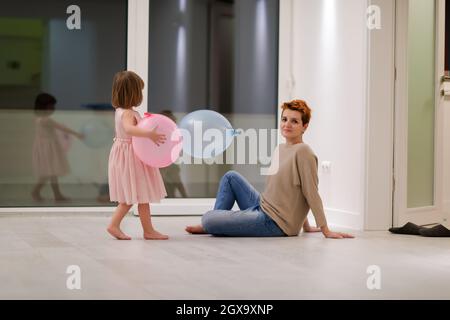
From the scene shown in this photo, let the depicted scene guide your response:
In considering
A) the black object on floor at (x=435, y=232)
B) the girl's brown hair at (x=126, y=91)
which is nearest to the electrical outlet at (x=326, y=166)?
the black object on floor at (x=435, y=232)

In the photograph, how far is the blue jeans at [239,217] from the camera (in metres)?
4.30

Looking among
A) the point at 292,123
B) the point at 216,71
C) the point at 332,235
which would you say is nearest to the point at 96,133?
the point at 216,71

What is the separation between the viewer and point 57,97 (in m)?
5.71

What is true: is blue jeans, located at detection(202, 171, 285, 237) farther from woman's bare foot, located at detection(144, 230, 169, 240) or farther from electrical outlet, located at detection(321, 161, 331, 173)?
electrical outlet, located at detection(321, 161, 331, 173)

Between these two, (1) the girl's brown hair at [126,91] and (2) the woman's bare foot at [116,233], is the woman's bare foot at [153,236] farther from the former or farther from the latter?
(1) the girl's brown hair at [126,91]

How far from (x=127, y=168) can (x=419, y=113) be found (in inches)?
82.7

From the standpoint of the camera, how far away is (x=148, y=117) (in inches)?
158

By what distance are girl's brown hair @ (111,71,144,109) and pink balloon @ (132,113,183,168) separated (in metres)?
0.17

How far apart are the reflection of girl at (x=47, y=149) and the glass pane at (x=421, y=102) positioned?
2.35 meters

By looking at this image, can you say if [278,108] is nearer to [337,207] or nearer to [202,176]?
[202,176]

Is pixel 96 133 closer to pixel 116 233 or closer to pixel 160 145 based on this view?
pixel 116 233

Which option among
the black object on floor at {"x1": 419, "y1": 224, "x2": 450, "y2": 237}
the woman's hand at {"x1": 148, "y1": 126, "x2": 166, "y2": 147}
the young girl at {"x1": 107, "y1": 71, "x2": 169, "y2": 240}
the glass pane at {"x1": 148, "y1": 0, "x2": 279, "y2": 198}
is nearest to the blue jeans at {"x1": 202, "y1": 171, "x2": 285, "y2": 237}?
the young girl at {"x1": 107, "y1": 71, "x2": 169, "y2": 240}

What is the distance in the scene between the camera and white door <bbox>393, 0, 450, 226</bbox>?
15.9ft
